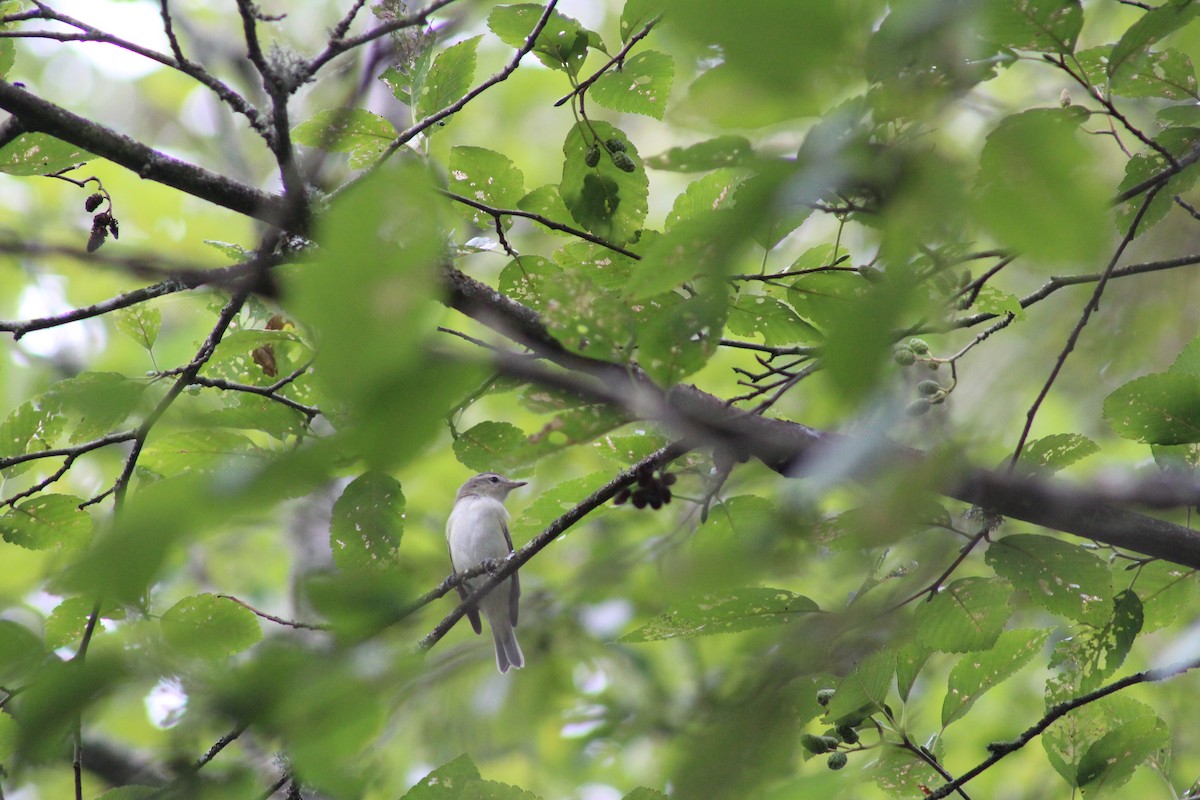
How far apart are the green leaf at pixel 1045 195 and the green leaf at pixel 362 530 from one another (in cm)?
138

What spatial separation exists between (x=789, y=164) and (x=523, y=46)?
1404 mm

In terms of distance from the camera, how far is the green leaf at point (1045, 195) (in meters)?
0.45

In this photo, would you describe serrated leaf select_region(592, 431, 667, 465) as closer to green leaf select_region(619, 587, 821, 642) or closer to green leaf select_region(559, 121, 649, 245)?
green leaf select_region(559, 121, 649, 245)

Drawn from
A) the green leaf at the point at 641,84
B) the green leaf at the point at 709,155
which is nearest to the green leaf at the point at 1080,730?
the green leaf at the point at 641,84

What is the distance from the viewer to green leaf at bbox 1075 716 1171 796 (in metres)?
1.89

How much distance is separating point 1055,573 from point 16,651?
1564mm

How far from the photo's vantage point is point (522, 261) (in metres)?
1.93

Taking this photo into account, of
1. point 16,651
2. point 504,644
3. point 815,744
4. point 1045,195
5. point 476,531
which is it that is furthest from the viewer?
point 476,531

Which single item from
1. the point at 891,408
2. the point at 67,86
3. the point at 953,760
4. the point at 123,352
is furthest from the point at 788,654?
the point at 67,86

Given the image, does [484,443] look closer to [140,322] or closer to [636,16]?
[636,16]

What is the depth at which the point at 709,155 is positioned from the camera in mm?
623

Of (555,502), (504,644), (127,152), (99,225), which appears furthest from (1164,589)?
(99,225)

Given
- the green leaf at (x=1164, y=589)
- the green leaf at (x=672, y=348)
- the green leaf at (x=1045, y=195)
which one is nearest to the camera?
the green leaf at (x=1045, y=195)

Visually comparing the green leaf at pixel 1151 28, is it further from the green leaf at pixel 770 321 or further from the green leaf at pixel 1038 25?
the green leaf at pixel 770 321
